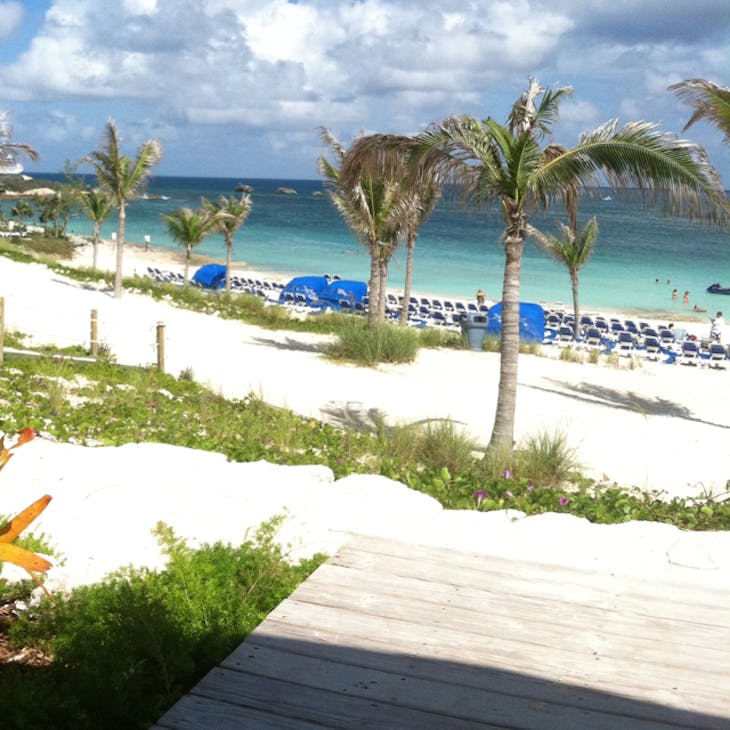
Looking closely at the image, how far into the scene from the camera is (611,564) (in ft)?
14.0

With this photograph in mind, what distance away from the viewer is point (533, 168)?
858cm

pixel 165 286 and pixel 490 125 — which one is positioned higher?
pixel 490 125

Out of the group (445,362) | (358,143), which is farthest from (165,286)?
(358,143)

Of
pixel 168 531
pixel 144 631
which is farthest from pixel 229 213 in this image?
pixel 144 631

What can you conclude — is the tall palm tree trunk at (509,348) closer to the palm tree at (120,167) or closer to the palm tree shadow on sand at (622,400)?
the palm tree shadow on sand at (622,400)

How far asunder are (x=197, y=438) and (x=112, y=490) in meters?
1.95

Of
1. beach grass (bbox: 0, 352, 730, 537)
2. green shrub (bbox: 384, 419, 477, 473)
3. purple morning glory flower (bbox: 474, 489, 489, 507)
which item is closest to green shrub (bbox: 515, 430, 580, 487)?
beach grass (bbox: 0, 352, 730, 537)

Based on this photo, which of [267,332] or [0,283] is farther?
[0,283]

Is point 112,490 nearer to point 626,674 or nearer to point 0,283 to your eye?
point 626,674

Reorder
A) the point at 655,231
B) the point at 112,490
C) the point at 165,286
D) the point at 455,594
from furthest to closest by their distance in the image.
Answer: the point at 655,231
the point at 165,286
the point at 112,490
the point at 455,594

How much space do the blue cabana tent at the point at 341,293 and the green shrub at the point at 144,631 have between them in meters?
23.5

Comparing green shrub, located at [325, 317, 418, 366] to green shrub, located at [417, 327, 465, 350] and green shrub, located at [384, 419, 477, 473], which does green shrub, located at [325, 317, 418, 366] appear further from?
green shrub, located at [384, 419, 477, 473]

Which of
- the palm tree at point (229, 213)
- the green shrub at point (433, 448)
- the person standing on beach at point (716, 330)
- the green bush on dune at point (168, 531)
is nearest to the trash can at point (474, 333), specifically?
the green bush on dune at point (168, 531)

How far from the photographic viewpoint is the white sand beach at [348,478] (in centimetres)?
447
